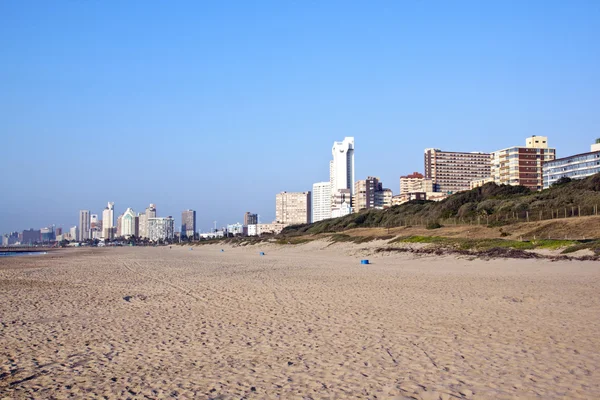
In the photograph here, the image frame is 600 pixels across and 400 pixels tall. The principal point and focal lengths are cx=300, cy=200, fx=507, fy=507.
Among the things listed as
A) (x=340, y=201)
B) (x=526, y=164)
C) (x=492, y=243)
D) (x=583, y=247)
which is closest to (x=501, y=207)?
(x=492, y=243)

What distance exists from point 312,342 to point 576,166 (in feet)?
286

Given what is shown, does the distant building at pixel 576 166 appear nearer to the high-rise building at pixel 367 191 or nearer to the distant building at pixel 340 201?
the high-rise building at pixel 367 191

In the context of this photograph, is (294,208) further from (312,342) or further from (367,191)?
(312,342)

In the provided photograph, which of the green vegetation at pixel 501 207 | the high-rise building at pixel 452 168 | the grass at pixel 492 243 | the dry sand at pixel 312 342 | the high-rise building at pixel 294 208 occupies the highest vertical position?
the high-rise building at pixel 452 168

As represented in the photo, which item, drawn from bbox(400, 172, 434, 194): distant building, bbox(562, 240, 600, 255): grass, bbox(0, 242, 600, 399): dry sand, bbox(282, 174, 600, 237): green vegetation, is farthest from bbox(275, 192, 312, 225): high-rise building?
bbox(0, 242, 600, 399): dry sand

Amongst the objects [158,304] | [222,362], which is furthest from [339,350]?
[158,304]

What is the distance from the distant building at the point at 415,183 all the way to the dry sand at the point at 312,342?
131m

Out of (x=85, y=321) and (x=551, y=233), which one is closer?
(x=85, y=321)

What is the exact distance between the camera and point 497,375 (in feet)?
18.7

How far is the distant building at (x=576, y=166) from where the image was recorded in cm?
7819

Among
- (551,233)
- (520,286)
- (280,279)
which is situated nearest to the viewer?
(520,286)

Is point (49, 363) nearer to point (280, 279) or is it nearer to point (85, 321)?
Result: point (85, 321)

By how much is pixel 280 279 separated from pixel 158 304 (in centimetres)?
665

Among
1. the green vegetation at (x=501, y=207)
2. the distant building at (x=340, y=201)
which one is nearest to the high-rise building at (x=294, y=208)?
the distant building at (x=340, y=201)
